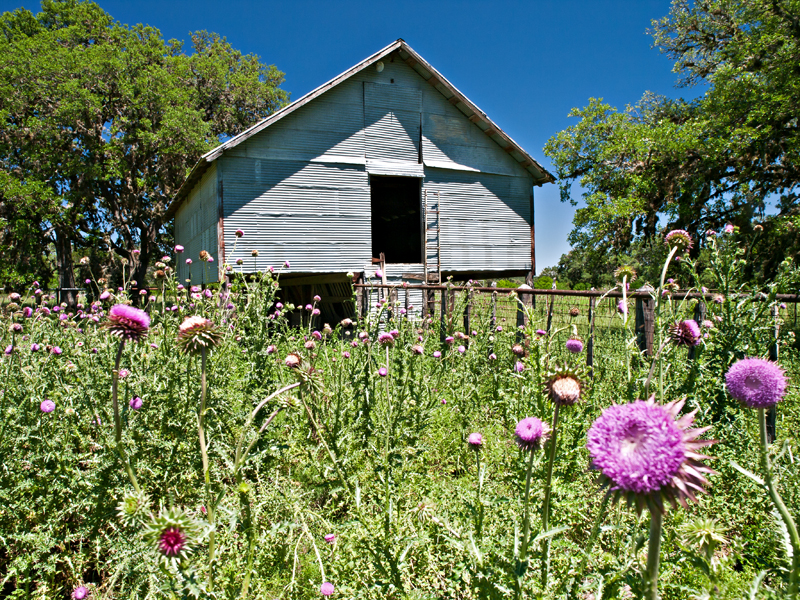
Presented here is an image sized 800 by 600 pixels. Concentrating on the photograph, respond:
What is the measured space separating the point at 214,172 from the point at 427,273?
5.93 metres

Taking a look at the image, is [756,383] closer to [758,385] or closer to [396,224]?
[758,385]

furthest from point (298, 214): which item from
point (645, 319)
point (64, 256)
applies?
point (64, 256)

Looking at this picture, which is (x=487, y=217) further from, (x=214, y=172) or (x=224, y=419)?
(x=224, y=419)

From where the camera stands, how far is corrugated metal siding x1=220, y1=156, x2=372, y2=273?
35.9 feet

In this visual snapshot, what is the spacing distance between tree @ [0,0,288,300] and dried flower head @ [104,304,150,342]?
16.8 m

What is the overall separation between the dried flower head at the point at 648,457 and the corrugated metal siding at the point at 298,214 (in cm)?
1047

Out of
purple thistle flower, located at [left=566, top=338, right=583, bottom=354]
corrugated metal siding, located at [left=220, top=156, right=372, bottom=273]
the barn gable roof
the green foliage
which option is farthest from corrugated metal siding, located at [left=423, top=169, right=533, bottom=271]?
purple thistle flower, located at [left=566, top=338, right=583, bottom=354]

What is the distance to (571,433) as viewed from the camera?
261cm

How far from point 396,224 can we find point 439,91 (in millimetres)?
5609

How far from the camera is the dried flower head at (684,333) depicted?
2.15 meters

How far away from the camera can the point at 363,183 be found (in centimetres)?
1220

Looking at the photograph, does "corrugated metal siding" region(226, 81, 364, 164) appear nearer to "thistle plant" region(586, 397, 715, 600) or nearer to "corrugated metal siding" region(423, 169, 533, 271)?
"corrugated metal siding" region(423, 169, 533, 271)

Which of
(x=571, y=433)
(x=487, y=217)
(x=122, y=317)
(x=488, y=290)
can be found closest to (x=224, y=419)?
(x=122, y=317)

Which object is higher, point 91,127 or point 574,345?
point 91,127
